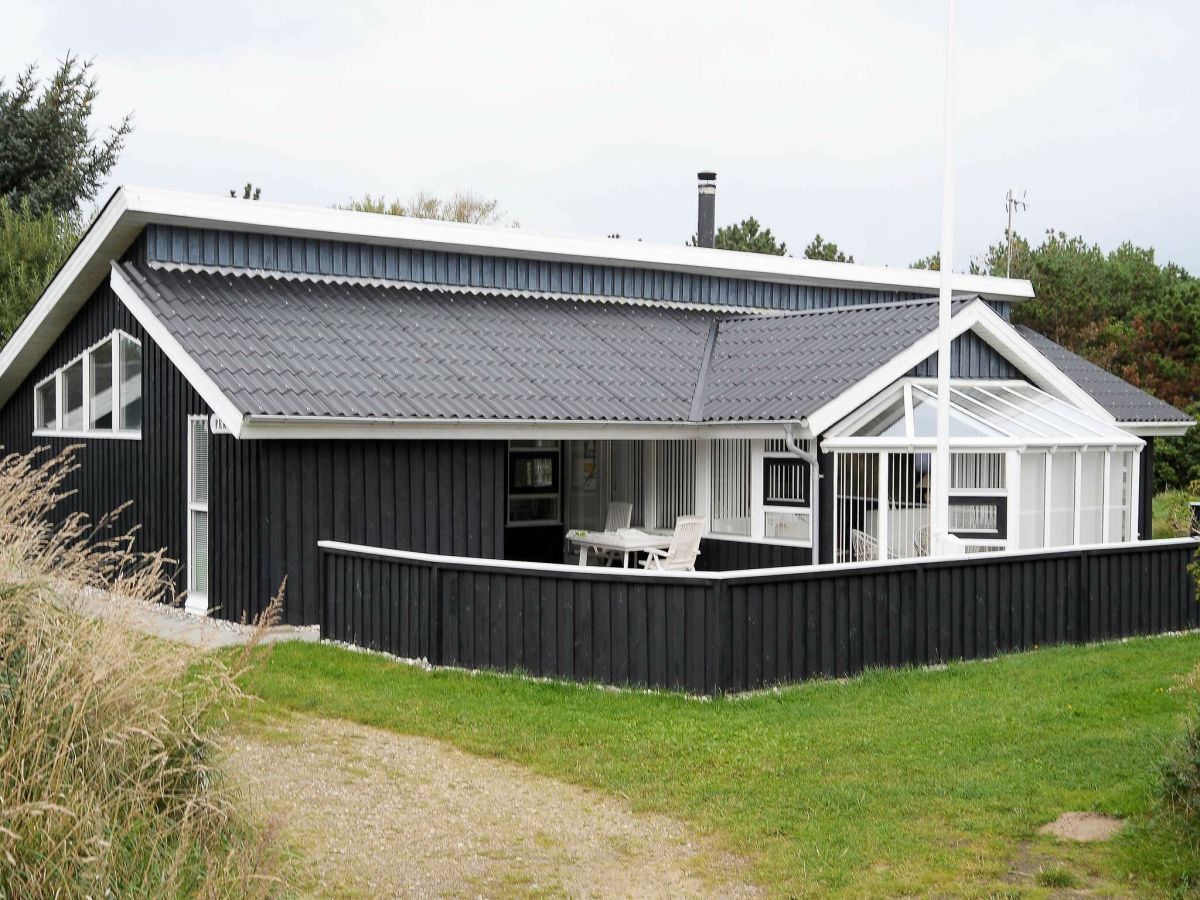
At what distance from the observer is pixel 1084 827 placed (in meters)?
7.67

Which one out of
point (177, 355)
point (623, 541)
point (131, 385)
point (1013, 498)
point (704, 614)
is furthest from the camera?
point (623, 541)

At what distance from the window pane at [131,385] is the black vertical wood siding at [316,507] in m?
2.26

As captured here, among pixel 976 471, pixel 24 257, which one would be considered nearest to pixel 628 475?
pixel 976 471

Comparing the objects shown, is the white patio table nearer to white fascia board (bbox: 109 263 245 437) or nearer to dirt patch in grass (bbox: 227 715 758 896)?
white fascia board (bbox: 109 263 245 437)

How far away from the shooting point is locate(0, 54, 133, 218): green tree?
33.6 m

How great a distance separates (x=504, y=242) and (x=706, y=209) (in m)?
6.09

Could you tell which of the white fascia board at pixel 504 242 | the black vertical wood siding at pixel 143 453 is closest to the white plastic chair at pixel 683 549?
the white fascia board at pixel 504 242

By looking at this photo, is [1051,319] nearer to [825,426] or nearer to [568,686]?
[825,426]

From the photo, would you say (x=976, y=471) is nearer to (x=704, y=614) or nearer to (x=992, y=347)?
(x=992, y=347)

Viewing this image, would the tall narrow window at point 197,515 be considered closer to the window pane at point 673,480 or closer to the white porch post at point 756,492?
the window pane at point 673,480

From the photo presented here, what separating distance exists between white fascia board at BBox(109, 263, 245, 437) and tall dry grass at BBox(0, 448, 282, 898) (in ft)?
22.1

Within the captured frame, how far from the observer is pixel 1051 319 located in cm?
4278

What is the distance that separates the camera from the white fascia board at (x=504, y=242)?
1623 centimetres

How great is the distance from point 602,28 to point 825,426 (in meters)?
16.2
